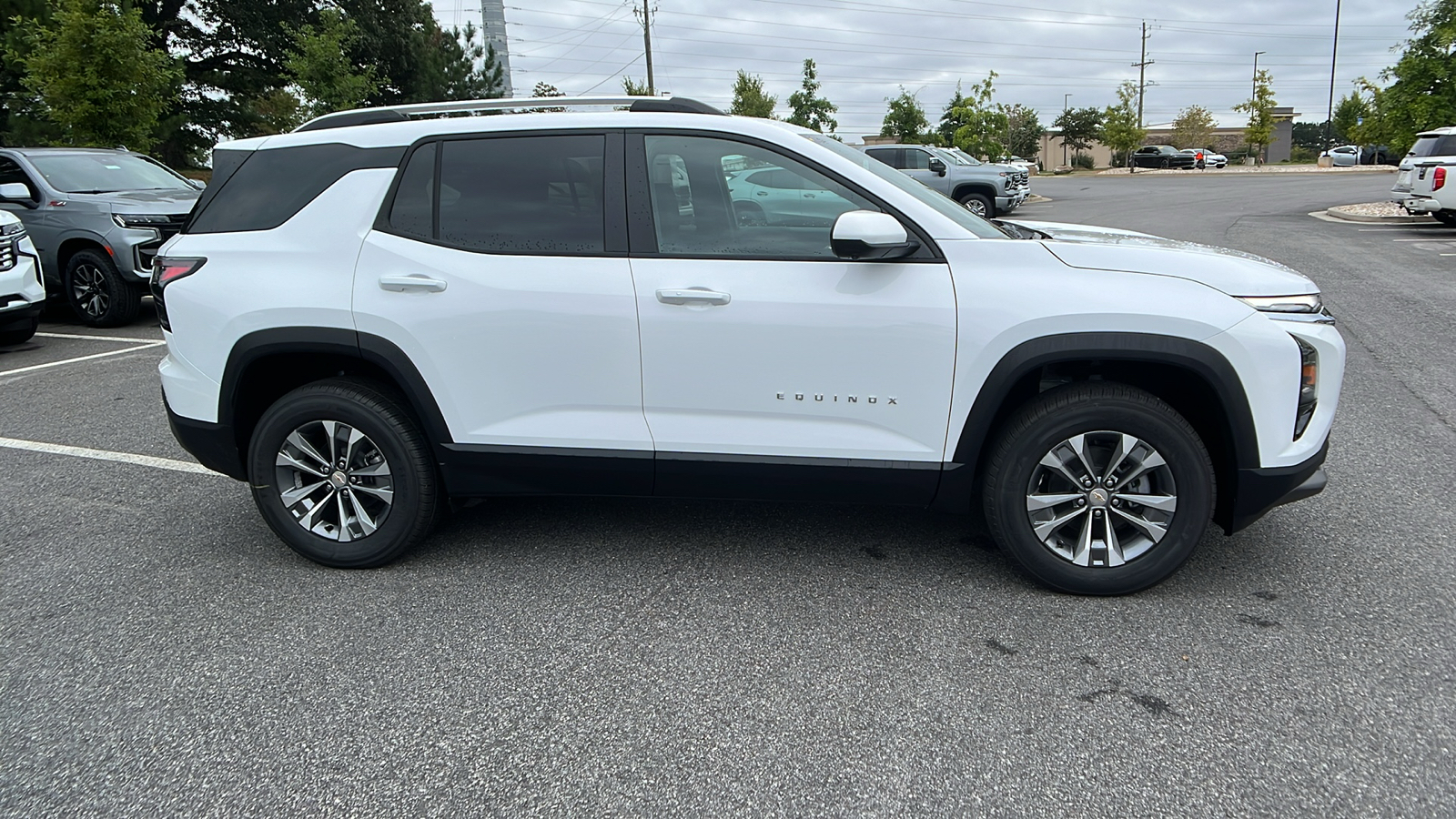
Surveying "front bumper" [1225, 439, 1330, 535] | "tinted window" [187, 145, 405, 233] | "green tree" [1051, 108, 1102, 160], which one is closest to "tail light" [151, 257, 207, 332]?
"tinted window" [187, 145, 405, 233]

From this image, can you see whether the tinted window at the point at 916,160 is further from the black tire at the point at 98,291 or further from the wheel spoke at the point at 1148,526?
the wheel spoke at the point at 1148,526

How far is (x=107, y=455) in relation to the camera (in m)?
5.68

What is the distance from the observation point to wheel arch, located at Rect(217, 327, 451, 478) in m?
3.74

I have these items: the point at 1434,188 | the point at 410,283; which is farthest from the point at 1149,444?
the point at 1434,188

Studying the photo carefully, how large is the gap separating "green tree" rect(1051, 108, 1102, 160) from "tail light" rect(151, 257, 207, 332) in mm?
79537

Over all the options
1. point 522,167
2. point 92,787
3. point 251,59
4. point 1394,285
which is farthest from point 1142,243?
point 251,59

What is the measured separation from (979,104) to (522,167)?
40.6 meters

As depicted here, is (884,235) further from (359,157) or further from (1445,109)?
(1445,109)

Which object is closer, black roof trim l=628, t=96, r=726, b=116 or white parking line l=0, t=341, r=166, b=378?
black roof trim l=628, t=96, r=726, b=116

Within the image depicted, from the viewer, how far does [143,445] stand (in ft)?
19.2

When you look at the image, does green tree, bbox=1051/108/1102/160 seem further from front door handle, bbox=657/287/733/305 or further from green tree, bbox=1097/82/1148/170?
front door handle, bbox=657/287/733/305

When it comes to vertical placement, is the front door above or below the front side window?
below

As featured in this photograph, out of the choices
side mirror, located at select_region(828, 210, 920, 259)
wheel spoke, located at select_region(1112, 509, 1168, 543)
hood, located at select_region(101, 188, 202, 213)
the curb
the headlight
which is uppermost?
hood, located at select_region(101, 188, 202, 213)

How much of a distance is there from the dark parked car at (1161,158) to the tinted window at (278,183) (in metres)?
60.0
